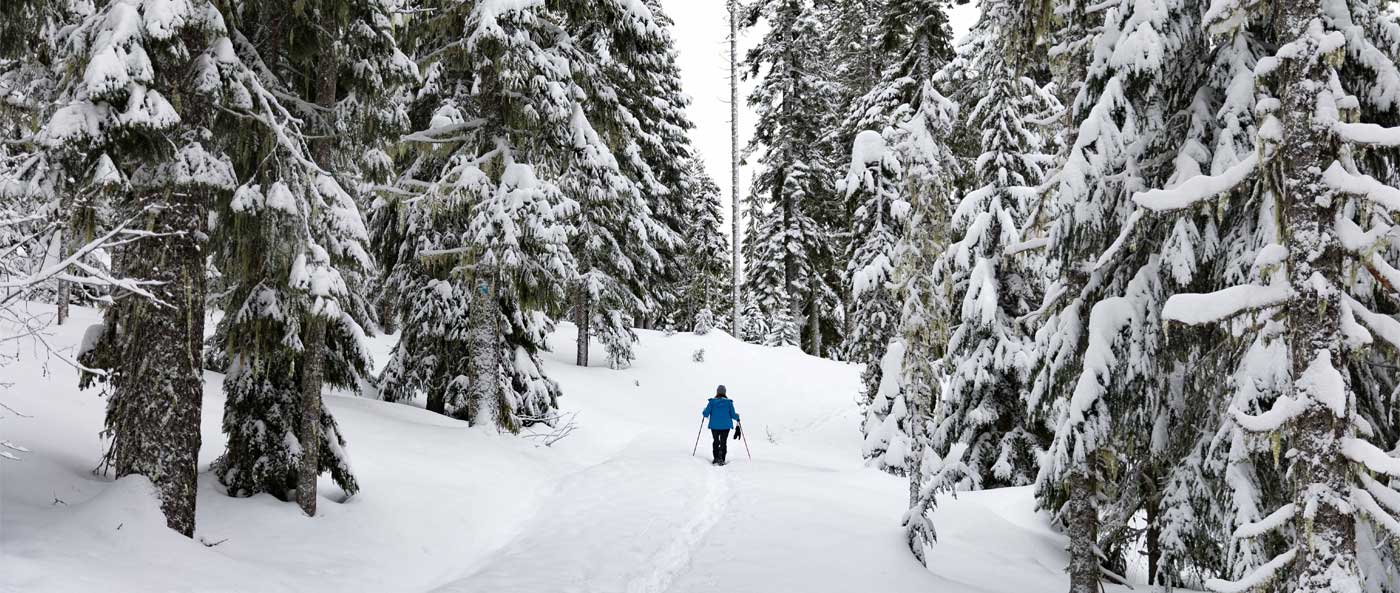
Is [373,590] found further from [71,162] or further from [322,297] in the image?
[71,162]

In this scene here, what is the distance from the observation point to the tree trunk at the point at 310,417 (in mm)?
9281

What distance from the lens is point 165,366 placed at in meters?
7.46

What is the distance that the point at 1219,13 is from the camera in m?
6.15

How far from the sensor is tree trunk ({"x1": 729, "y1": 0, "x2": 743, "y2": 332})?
108ft

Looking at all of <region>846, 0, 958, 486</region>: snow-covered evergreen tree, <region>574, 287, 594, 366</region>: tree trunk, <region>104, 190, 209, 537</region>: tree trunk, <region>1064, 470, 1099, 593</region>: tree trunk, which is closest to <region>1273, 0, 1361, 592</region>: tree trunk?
<region>1064, 470, 1099, 593</region>: tree trunk

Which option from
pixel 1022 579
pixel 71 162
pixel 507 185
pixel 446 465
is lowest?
pixel 1022 579

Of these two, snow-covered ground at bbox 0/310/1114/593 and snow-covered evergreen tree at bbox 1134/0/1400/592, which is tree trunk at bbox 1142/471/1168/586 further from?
snow-covered evergreen tree at bbox 1134/0/1400/592

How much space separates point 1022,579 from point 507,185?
1015cm

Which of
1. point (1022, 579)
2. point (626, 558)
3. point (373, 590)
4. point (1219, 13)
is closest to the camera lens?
point (1219, 13)

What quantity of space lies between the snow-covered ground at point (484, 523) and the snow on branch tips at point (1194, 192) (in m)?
5.05

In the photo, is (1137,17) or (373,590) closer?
(1137,17)

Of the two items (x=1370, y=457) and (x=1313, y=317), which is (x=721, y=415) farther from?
(x=1370, y=457)

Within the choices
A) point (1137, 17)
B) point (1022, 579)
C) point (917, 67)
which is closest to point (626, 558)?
point (1022, 579)

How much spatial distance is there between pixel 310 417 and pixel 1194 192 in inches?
362
